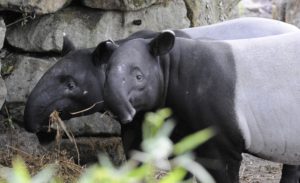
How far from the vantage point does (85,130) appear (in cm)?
570

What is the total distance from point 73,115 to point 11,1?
1.02m

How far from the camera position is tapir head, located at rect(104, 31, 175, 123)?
12.6 ft

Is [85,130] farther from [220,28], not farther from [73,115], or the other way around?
[220,28]

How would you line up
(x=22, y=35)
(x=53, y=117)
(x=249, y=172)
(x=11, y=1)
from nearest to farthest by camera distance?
1. (x=53, y=117)
2. (x=11, y=1)
3. (x=22, y=35)
4. (x=249, y=172)

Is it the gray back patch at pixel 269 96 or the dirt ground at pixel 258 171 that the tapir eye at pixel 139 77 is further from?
the dirt ground at pixel 258 171

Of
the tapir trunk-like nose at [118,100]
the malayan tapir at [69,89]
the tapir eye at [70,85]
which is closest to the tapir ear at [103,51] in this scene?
the malayan tapir at [69,89]

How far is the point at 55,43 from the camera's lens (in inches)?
219

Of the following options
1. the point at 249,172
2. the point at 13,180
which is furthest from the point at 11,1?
the point at 13,180

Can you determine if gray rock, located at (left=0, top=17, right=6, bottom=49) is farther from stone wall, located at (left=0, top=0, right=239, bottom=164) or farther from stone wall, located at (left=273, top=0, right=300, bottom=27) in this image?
stone wall, located at (left=273, top=0, right=300, bottom=27)

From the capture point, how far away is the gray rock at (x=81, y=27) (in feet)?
18.2

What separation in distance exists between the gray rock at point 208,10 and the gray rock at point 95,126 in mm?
1160

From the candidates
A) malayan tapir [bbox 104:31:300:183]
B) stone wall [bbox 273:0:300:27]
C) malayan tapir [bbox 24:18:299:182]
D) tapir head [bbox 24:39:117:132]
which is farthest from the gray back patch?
stone wall [bbox 273:0:300:27]

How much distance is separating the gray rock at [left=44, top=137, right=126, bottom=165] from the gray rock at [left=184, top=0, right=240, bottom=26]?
1.28 meters

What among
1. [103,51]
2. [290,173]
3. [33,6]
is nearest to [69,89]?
[103,51]
